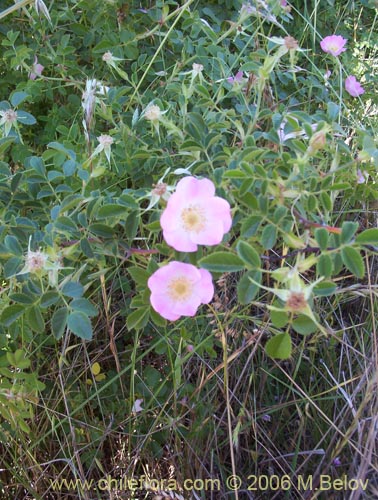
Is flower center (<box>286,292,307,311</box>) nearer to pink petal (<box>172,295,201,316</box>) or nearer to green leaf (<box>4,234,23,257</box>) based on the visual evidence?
pink petal (<box>172,295,201,316</box>)

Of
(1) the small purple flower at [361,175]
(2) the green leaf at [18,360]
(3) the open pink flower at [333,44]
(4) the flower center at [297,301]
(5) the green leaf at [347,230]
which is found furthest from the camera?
(3) the open pink flower at [333,44]

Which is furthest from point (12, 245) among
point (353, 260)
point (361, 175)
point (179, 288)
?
point (361, 175)

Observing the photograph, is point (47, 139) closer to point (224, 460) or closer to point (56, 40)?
point (56, 40)

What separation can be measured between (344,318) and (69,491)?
0.66 metres

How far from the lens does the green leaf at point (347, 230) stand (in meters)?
0.80

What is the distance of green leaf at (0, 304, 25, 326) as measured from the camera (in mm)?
896

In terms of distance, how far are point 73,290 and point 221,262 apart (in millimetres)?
228

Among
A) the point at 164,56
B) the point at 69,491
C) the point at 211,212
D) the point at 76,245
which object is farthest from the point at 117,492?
the point at 164,56

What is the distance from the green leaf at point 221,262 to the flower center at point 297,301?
99 mm

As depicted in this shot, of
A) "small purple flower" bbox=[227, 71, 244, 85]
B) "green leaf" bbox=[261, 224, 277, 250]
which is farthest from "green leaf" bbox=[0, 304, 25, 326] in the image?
"small purple flower" bbox=[227, 71, 244, 85]

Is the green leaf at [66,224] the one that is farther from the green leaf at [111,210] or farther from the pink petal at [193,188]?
the pink petal at [193,188]

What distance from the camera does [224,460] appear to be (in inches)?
45.8

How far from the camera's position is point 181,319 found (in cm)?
119

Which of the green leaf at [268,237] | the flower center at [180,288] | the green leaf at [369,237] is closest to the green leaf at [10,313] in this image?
the flower center at [180,288]
